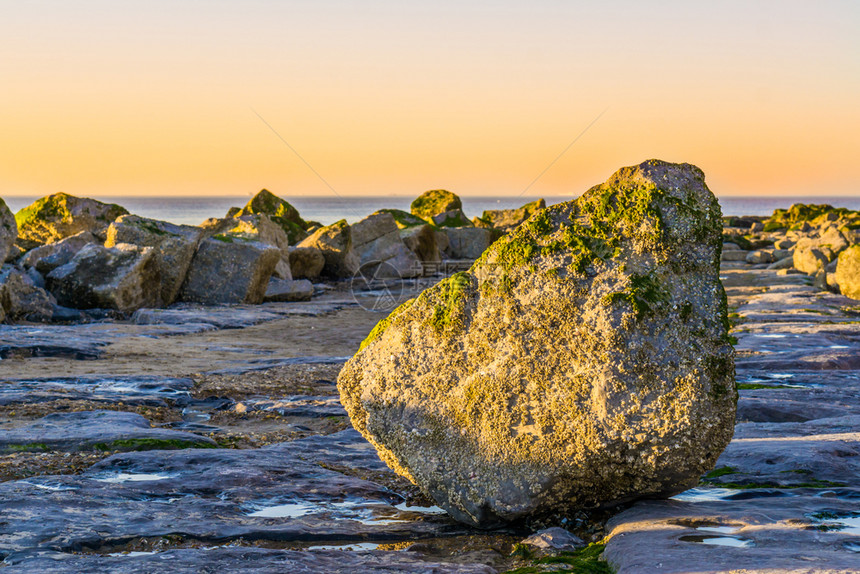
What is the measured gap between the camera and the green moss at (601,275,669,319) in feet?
15.0

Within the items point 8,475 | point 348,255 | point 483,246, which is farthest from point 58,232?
point 8,475

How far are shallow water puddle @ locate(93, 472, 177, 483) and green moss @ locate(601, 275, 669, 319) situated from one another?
10.3 ft

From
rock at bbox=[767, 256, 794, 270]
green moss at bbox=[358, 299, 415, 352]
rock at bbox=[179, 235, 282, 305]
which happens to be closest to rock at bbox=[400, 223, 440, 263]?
rock at bbox=[179, 235, 282, 305]

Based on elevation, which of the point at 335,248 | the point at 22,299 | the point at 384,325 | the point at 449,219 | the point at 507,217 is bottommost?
the point at 22,299

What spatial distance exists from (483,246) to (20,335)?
77.0 ft

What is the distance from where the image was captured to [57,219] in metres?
24.8

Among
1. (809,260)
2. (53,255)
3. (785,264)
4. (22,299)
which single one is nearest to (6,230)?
(53,255)

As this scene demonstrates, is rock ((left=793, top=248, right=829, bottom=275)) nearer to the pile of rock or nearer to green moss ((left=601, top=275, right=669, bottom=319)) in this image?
the pile of rock

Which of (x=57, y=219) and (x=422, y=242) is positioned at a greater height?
(x=57, y=219)

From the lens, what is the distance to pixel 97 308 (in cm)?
1570

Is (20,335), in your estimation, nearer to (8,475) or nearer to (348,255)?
(8,475)

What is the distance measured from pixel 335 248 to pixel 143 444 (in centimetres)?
1902

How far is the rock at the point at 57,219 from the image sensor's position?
2467cm

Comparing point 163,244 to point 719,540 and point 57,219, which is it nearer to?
point 57,219
